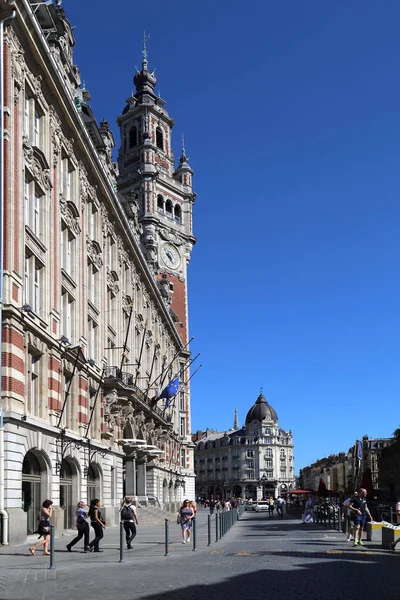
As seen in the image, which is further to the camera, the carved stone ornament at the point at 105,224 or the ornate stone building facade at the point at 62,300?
the carved stone ornament at the point at 105,224

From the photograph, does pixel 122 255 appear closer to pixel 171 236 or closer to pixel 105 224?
pixel 105 224

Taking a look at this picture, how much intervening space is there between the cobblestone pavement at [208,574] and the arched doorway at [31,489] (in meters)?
4.71

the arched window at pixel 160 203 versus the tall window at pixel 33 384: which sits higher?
the arched window at pixel 160 203

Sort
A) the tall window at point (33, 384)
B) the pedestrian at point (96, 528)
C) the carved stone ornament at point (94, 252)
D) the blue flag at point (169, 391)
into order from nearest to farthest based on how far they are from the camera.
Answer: the pedestrian at point (96, 528)
the tall window at point (33, 384)
the carved stone ornament at point (94, 252)
the blue flag at point (169, 391)

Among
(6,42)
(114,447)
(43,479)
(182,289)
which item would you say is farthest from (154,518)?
(182,289)

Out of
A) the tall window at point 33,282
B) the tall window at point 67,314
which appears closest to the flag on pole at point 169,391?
the tall window at point 67,314

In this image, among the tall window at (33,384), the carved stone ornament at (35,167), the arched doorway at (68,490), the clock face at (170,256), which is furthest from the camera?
the clock face at (170,256)

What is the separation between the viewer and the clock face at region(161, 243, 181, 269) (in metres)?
99.4

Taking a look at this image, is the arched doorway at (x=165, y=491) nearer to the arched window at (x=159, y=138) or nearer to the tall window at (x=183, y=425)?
the tall window at (x=183, y=425)

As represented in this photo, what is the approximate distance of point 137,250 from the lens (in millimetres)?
58719

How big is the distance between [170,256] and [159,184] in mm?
9117

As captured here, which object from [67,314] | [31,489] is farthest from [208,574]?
[67,314]

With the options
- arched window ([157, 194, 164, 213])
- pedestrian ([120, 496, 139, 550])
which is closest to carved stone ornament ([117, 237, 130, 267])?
pedestrian ([120, 496, 139, 550])

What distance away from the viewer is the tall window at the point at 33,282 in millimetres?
30950
